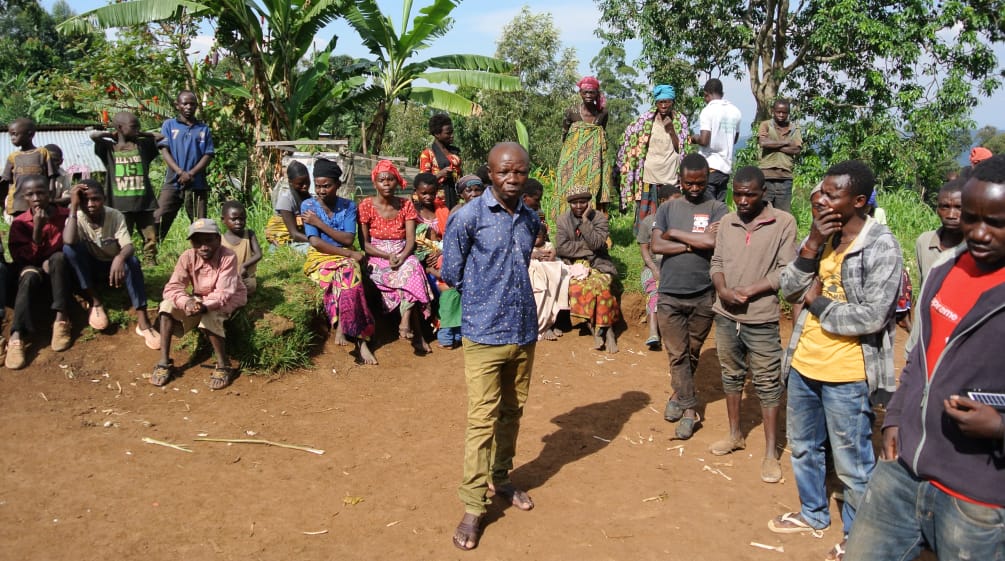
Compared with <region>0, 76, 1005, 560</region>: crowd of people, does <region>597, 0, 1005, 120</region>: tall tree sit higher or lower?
higher

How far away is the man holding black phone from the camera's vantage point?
2.14m

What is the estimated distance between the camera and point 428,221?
7.43 metres

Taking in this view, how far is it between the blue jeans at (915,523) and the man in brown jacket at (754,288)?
1.91 m

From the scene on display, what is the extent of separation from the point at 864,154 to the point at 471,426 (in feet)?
37.1

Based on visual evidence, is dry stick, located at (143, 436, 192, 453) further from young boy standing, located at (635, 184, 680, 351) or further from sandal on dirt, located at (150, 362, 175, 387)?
young boy standing, located at (635, 184, 680, 351)

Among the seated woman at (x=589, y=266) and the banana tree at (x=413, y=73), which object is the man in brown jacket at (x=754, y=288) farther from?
the banana tree at (x=413, y=73)

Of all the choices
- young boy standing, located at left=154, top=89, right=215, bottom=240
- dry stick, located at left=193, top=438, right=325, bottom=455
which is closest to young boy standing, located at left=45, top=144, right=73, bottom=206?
young boy standing, located at left=154, top=89, right=215, bottom=240

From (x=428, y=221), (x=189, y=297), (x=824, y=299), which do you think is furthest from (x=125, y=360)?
(x=824, y=299)

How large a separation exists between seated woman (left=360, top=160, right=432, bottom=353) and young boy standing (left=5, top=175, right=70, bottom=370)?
99.3 inches

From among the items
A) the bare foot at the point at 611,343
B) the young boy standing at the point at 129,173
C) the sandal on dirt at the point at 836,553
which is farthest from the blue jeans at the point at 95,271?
the sandal on dirt at the point at 836,553

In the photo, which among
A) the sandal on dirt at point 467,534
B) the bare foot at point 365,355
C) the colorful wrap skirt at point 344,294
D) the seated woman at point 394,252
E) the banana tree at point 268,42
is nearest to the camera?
the sandal on dirt at point 467,534

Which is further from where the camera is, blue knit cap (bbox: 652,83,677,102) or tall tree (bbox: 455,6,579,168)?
tall tree (bbox: 455,6,579,168)

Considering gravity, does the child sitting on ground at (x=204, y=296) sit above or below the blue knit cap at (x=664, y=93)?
below

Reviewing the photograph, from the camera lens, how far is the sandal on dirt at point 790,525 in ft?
13.1
